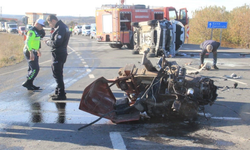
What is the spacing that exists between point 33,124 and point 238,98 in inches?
185

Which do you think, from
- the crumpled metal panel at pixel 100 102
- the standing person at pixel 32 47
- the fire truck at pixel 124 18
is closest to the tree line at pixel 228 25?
the fire truck at pixel 124 18

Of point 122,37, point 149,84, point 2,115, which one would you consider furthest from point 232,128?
point 122,37

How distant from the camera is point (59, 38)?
5.52 metres

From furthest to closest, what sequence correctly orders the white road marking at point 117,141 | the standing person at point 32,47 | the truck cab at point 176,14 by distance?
the truck cab at point 176,14
the standing person at point 32,47
the white road marking at point 117,141

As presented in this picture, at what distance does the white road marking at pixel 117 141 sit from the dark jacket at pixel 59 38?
8.48 ft

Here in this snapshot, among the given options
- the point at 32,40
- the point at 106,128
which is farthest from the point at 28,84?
the point at 106,128

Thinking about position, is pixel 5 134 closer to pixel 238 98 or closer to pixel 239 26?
pixel 238 98

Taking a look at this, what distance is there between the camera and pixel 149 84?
4.60 m

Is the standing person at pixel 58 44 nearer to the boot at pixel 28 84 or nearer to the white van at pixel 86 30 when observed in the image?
the boot at pixel 28 84

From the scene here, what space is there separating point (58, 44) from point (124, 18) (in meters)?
13.2

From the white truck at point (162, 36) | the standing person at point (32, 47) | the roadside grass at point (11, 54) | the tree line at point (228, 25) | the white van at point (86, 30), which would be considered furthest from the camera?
the white van at point (86, 30)

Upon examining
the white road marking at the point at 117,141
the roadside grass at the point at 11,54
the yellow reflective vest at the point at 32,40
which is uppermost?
the yellow reflective vest at the point at 32,40

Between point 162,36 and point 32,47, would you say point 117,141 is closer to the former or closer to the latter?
point 32,47

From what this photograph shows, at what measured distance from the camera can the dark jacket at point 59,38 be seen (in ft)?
18.2
